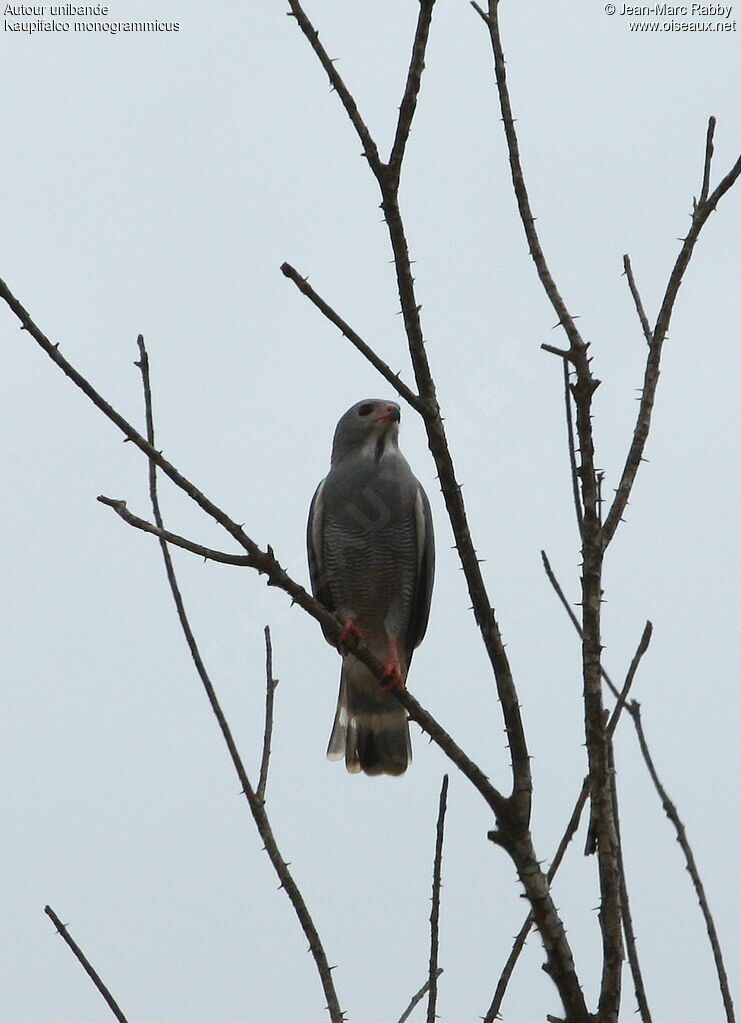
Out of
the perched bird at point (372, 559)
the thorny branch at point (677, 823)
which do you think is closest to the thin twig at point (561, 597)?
the thorny branch at point (677, 823)

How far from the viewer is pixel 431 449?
2.93 metres

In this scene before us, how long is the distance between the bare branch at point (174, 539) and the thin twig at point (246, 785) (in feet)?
1.01

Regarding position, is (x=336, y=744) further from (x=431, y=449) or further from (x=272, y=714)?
(x=431, y=449)

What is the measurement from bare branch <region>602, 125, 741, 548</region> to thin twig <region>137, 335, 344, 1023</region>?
142 centimetres

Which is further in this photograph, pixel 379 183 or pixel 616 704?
pixel 616 704

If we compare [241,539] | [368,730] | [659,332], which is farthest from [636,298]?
[368,730]

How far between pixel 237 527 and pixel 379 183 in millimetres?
975

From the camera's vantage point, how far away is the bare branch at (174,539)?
9.92 feet

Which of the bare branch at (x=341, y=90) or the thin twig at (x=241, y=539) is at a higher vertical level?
the bare branch at (x=341, y=90)

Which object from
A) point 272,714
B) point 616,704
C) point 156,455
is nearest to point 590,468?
point 616,704

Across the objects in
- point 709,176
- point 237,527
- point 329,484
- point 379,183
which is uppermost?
point 329,484

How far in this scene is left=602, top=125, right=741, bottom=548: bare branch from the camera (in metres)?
3.22

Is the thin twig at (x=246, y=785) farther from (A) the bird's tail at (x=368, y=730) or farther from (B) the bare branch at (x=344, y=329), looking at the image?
(A) the bird's tail at (x=368, y=730)

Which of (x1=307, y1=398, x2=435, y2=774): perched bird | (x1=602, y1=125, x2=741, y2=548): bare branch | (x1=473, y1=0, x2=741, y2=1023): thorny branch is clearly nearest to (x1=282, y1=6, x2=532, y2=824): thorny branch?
(x1=473, y1=0, x2=741, y2=1023): thorny branch
